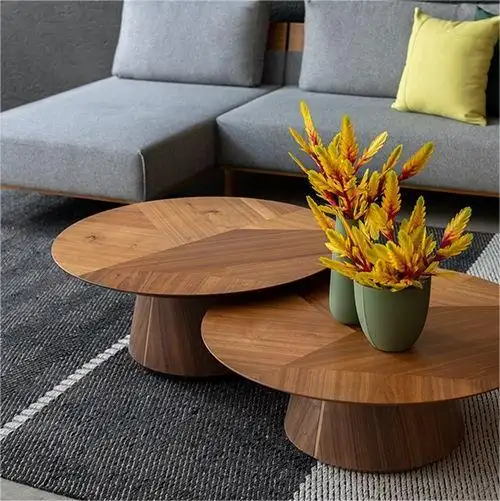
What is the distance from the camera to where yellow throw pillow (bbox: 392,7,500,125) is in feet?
11.7

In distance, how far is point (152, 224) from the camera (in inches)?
105

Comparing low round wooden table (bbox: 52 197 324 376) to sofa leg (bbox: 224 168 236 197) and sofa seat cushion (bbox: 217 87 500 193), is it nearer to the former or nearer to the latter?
sofa seat cushion (bbox: 217 87 500 193)

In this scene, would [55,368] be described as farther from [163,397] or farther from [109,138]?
[109,138]

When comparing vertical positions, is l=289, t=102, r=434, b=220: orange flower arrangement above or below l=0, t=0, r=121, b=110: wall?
above

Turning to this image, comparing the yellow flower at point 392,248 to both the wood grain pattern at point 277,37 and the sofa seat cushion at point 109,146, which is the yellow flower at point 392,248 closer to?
the sofa seat cushion at point 109,146

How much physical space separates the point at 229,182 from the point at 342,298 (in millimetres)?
1906

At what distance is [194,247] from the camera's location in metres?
2.49

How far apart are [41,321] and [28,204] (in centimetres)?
118

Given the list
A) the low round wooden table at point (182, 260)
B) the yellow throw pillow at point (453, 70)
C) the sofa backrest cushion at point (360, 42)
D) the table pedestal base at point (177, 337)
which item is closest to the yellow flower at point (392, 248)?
the low round wooden table at point (182, 260)

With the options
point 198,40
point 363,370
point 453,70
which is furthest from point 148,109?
point 363,370

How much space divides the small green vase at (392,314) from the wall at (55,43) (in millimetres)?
3137

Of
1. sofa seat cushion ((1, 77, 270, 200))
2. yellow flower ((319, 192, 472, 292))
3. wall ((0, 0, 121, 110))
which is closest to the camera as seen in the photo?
yellow flower ((319, 192, 472, 292))

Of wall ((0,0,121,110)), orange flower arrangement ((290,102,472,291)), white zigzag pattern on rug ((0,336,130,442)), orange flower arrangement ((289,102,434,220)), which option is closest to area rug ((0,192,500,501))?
white zigzag pattern on rug ((0,336,130,442))

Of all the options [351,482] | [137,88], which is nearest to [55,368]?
[351,482]
